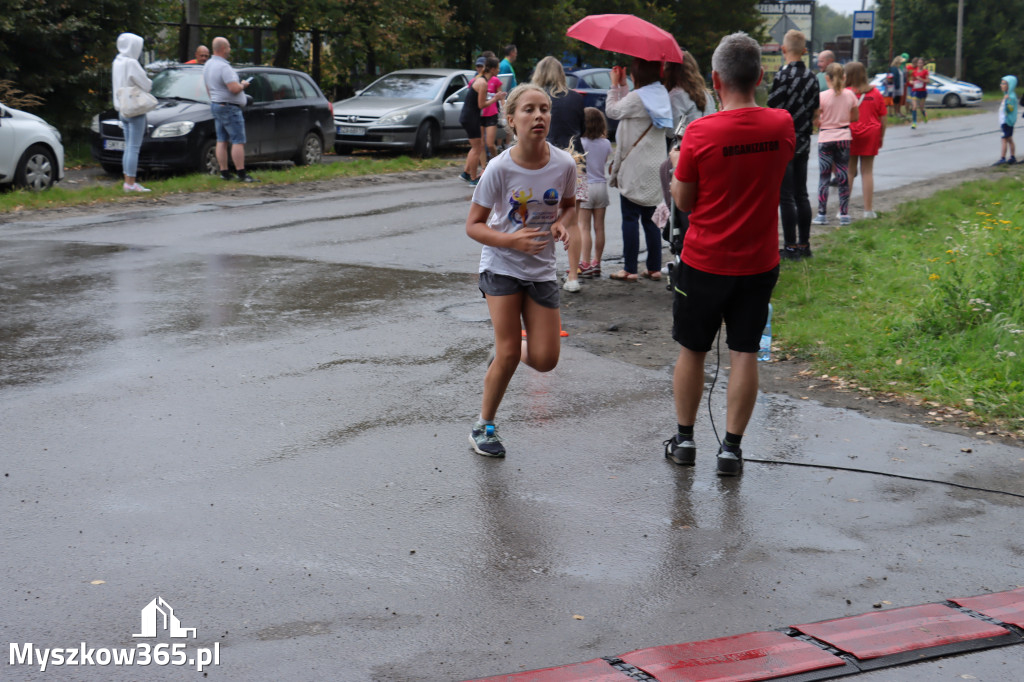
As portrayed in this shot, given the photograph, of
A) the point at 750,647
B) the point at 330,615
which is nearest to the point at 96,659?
the point at 330,615

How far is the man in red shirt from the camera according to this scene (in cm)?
512

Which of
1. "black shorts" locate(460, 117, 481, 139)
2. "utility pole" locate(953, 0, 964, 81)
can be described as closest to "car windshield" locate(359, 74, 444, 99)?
"black shorts" locate(460, 117, 481, 139)

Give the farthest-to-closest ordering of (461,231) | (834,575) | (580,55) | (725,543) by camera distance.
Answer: (580,55) → (461,231) → (725,543) → (834,575)

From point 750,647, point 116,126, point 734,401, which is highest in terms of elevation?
A: point 116,126

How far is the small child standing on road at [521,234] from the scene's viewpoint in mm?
5461

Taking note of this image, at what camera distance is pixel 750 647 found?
3.80 meters

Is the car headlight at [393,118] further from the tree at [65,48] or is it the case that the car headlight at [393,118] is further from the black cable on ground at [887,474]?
the black cable on ground at [887,474]

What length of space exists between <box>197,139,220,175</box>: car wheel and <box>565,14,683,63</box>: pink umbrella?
957 centimetres

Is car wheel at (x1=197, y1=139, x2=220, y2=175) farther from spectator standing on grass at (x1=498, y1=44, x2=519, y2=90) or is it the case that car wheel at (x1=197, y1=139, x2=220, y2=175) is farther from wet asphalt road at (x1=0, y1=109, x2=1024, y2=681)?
wet asphalt road at (x1=0, y1=109, x2=1024, y2=681)

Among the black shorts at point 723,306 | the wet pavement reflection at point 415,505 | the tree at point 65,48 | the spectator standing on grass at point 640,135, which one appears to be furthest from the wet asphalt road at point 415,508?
the tree at point 65,48

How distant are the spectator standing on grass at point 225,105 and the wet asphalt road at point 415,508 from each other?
27.9 feet

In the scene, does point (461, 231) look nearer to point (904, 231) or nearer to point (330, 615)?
point (904, 231)

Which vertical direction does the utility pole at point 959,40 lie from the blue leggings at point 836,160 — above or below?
above

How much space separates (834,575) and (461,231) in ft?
30.0
